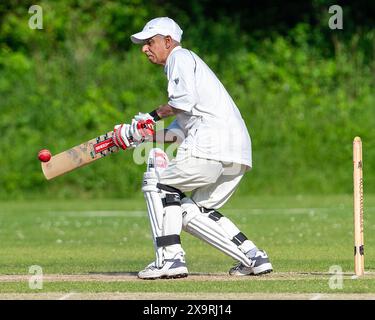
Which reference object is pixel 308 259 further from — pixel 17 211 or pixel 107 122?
pixel 107 122

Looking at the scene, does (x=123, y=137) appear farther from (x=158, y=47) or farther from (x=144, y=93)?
(x=144, y=93)

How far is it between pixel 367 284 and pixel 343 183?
1681cm

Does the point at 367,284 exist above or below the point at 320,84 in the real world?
below

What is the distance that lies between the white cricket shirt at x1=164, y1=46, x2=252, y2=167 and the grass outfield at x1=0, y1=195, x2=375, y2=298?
3.36 ft

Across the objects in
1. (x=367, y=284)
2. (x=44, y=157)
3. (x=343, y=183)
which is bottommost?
(x=367, y=284)

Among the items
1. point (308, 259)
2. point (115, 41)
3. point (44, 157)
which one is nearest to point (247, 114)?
point (115, 41)

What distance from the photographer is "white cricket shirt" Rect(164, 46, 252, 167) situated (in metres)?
9.95

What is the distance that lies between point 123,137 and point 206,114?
0.70m

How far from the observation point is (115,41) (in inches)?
1192

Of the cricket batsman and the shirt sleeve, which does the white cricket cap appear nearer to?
the cricket batsman

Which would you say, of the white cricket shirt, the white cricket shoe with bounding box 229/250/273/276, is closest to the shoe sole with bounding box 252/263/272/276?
the white cricket shoe with bounding box 229/250/273/276

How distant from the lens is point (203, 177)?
10070mm

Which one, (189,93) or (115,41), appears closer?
(189,93)

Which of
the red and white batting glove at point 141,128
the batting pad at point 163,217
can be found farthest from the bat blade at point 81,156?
the batting pad at point 163,217
